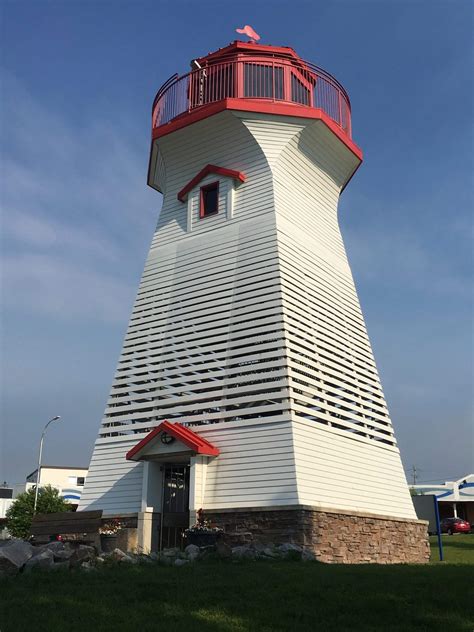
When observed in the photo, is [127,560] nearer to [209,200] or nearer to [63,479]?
[209,200]

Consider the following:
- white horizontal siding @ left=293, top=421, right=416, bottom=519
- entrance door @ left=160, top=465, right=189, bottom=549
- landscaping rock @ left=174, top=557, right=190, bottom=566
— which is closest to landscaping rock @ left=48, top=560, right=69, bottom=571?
landscaping rock @ left=174, top=557, right=190, bottom=566

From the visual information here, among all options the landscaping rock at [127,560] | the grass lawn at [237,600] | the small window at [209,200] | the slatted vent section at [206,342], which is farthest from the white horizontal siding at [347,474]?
the small window at [209,200]

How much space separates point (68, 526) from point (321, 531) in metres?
5.63

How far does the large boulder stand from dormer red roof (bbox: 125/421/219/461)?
17.3ft

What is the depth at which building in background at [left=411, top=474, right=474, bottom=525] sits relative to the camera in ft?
176

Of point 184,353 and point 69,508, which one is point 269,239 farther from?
point 69,508

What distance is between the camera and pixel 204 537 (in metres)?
14.3

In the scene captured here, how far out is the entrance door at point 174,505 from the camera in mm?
16359

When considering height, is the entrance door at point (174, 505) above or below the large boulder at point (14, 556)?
above

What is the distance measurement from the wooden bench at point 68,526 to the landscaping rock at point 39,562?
3.33 metres

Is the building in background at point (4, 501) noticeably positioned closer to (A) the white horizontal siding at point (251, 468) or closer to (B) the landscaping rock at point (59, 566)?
(A) the white horizontal siding at point (251, 468)

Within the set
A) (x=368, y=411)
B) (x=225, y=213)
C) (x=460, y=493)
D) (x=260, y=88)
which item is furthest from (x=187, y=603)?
(x=460, y=493)

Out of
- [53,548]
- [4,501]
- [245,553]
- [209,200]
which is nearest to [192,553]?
[245,553]

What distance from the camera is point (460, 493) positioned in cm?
5394
